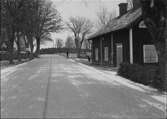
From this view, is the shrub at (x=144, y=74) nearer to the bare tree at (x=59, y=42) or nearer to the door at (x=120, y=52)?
the door at (x=120, y=52)

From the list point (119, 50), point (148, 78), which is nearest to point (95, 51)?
point (119, 50)

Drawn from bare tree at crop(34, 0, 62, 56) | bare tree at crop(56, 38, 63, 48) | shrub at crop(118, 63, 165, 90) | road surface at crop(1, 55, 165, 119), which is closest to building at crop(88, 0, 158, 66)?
shrub at crop(118, 63, 165, 90)

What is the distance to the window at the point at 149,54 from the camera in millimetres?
20375

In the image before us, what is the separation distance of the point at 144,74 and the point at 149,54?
912cm

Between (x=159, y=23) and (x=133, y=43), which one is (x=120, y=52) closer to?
(x=133, y=43)

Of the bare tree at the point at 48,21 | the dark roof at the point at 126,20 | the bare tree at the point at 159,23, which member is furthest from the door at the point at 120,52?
the bare tree at the point at 48,21

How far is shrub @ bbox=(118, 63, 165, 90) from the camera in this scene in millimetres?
10383

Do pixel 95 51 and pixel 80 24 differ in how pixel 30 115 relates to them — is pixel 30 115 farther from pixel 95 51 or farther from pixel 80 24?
pixel 80 24

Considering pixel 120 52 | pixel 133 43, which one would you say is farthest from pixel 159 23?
pixel 120 52

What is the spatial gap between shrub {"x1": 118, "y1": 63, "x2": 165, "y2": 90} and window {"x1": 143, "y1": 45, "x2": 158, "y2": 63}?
6.10 metres

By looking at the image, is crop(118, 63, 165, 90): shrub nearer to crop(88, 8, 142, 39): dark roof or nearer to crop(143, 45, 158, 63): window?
crop(143, 45, 158, 63): window

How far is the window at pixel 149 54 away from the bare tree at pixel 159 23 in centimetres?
1039

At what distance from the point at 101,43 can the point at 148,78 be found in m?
17.2

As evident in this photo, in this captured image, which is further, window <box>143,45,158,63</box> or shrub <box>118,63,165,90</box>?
window <box>143,45,158,63</box>
